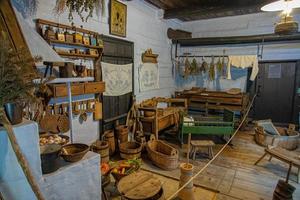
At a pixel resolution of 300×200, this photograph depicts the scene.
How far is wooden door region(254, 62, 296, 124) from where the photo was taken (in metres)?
5.28

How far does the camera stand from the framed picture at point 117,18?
3463mm

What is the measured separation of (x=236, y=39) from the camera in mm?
5340

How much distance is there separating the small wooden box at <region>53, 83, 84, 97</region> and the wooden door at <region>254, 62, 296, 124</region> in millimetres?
4959

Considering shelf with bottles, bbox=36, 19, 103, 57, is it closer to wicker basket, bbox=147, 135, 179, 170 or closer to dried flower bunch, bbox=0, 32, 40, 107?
dried flower bunch, bbox=0, 32, 40, 107

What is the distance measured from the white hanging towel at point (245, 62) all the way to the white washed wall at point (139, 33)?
67.8 inches

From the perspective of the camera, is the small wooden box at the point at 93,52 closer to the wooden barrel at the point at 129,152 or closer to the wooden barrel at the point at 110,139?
the wooden barrel at the point at 110,139

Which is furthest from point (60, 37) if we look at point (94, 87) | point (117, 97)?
point (117, 97)

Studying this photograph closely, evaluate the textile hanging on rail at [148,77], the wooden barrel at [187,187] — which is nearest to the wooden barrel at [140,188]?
the wooden barrel at [187,187]

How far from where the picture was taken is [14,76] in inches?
45.7

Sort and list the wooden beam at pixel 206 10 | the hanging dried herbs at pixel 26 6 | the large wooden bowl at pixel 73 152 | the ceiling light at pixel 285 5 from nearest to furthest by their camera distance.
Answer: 1. the large wooden bowl at pixel 73 152
2. the ceiling light at pixel 285 5
3. the hanging dried herbs at pixel 26 6
4. the wooden beam at pixel 206 10

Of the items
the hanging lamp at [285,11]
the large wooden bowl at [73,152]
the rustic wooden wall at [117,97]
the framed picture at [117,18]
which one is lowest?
the large wooden bowl at [73,152]

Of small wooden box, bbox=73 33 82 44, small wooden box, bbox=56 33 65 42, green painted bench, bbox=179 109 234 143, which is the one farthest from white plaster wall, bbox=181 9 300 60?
small wooden box, bbox=56 33 65 42

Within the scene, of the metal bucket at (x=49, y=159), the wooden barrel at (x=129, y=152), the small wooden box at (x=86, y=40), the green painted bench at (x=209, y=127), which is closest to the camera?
the metal bucket at (x=49, y=159)

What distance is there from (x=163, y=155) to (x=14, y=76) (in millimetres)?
2404
